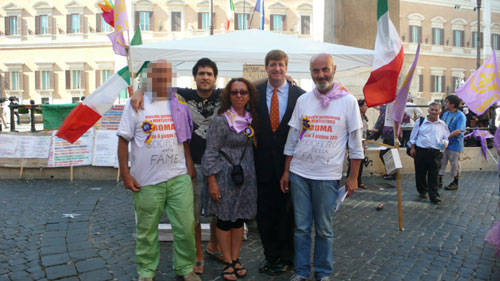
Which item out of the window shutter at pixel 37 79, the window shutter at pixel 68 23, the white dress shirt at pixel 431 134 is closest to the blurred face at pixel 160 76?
the white dress shirt at pixel 431 134

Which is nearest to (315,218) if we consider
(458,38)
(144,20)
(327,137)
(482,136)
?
(327,137)

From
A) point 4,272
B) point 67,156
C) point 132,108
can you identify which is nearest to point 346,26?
point 67,156

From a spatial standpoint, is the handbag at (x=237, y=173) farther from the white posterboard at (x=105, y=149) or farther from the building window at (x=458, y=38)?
the building window at (x=458, y=38)

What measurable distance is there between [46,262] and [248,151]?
7.55 ft

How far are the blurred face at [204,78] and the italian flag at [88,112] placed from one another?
1378 mm

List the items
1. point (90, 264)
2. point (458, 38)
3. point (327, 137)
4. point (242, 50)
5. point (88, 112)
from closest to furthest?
point (327, 137) < point (90, 264) < point (88, 112) < point (242, 50) < point (458, 38)

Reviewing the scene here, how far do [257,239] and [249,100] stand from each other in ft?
6.15

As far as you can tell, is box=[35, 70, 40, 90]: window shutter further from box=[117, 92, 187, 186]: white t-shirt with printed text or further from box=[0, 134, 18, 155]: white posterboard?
box=[117, 92, 187, 186]: white t-shirt with printed text

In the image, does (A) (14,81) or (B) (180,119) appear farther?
(A) (14,81)

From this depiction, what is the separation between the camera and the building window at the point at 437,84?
46156 mm

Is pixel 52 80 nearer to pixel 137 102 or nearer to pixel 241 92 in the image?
pixel 137 102

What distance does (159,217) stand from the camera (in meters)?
3.44

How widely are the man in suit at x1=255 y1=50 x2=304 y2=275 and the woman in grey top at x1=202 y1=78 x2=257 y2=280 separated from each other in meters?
0.15

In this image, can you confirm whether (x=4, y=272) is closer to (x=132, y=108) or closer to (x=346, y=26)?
(x=132, y=108)
